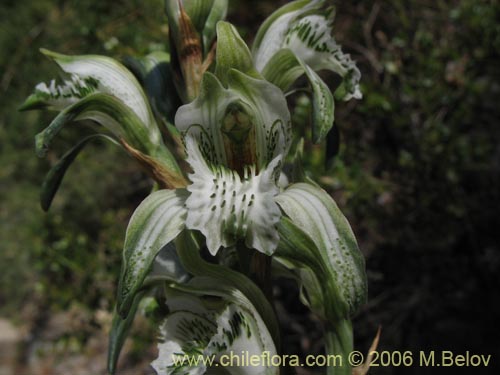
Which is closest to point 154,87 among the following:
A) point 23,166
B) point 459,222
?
point 459,222

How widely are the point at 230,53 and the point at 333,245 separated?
0.98 ft

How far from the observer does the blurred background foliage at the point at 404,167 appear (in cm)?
174

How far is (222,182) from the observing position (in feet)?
2.51

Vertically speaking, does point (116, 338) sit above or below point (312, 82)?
below

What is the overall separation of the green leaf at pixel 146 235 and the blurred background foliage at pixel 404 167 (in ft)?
2.19

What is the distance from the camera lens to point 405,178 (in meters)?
1.80

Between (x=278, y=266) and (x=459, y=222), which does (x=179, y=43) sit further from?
(x=459, y=222)

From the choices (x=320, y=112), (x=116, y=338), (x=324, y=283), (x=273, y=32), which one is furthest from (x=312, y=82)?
(x=116, y=338)

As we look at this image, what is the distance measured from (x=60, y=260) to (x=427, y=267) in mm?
1328

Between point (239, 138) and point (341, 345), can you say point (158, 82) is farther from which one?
point (341, 345)

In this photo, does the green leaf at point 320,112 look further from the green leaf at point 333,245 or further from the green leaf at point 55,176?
the green leaf at point 55,176

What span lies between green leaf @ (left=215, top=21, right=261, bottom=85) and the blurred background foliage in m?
0.61

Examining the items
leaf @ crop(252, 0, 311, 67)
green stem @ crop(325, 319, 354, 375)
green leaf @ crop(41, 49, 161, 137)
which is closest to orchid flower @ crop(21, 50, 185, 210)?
green leaf @ crop(41, 49, 161, 137)

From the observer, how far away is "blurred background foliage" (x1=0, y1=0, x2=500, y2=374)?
174 centimetres
